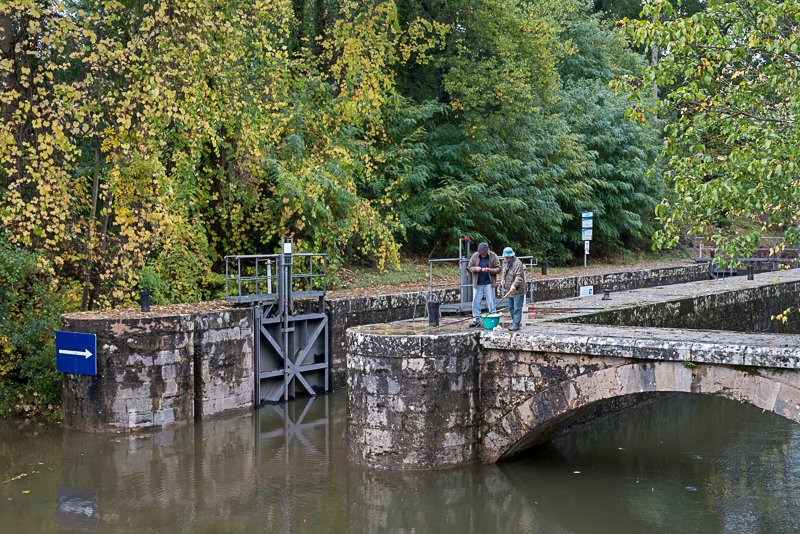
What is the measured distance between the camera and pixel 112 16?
17.3 metres

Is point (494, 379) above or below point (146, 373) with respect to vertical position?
above

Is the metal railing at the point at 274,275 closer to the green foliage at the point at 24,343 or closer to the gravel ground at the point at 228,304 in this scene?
the gravel ground at the point at 228,304

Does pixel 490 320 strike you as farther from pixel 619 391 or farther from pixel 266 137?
pixel 266 137

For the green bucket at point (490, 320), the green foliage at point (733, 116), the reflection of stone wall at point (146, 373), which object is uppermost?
the green foliage at point (733, 116)

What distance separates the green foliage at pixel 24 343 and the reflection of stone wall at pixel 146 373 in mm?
1062

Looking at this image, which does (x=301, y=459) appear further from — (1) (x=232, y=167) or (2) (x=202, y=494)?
(1) (x=232, y=167)

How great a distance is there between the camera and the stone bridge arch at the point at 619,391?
10672mm

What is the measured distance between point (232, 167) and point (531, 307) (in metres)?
7.96

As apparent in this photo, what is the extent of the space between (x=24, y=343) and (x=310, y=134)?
337 inches

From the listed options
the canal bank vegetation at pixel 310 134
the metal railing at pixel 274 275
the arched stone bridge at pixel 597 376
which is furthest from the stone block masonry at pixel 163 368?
the arched stone bridge at pixel 597 376

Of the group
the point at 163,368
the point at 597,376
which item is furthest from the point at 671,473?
the point at 163,368

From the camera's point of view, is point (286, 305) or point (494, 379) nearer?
point (494, 379)

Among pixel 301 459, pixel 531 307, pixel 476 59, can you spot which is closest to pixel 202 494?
pixel 301 459

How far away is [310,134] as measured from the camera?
22156mm
